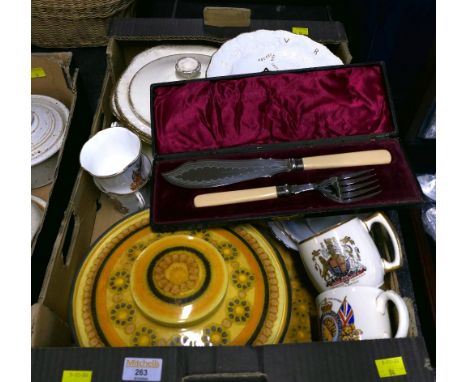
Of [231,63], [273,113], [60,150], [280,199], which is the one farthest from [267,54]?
[60,150]

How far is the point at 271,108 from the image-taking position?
2.90ft

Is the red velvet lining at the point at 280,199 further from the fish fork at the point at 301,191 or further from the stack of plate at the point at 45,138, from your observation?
the stack of plate at the point at 45,138

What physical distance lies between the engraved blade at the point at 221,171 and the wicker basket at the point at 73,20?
2.90ft

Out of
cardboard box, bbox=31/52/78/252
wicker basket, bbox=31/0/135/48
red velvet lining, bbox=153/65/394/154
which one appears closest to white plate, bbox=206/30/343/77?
red velvet lining, bbox=153/65/394/154

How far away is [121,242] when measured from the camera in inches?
30.0

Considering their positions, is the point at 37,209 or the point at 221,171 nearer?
the point at 221,171

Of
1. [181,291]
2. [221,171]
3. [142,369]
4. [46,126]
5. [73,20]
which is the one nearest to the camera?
[142,369]

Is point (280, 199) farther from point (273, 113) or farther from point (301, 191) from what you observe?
point (273, 113)

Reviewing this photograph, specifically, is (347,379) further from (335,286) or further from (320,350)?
(335,286)

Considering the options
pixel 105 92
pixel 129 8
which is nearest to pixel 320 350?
pixel 105 92

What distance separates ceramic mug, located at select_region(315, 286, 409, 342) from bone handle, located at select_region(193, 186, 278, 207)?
0.21 meters

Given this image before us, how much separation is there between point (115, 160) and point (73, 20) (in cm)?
85

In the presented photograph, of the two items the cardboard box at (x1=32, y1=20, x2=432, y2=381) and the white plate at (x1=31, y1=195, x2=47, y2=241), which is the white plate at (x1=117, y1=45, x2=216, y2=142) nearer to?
the white plate at (x1=31, y1=195, x2=47, y2=241)

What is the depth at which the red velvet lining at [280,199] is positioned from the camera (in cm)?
75
